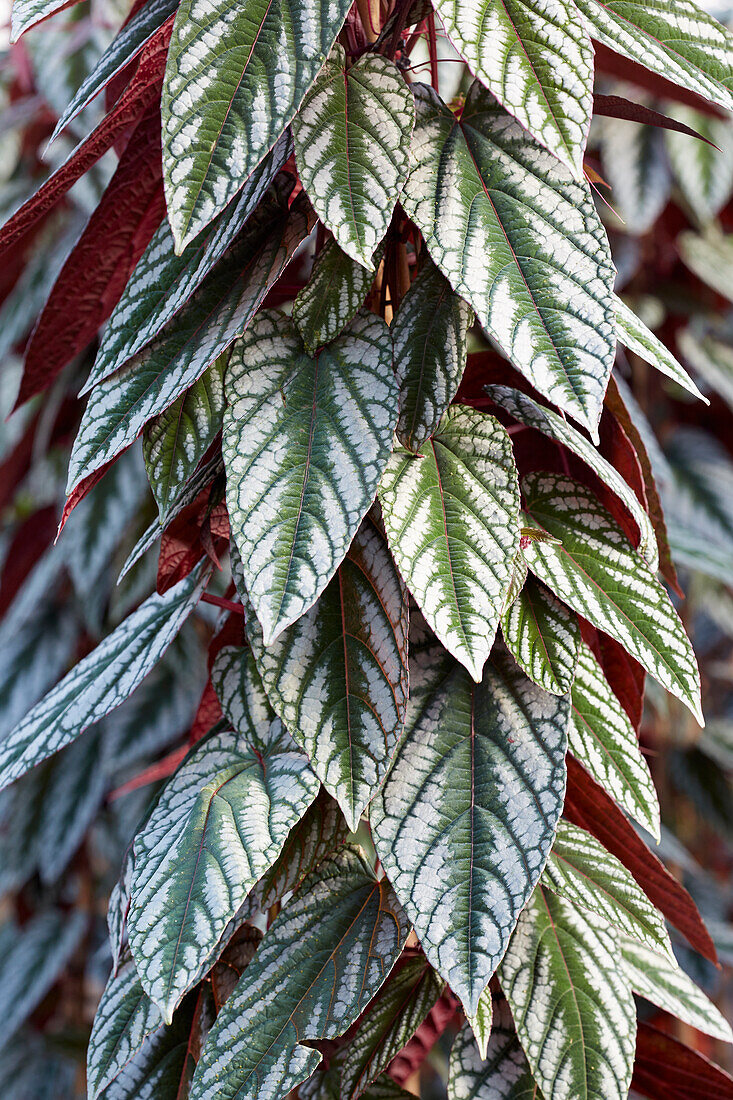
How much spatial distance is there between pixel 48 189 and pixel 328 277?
0.19 m

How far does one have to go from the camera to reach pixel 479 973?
484 mm

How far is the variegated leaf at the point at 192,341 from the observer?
0.55m

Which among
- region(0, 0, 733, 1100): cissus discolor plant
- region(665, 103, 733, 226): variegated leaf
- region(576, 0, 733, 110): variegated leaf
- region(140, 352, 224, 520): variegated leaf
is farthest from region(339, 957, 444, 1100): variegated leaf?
region(665, 103, 733, 226): variegated leaf

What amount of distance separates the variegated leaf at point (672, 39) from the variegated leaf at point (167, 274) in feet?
0.67

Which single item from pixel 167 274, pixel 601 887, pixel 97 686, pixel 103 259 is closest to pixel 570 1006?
pixel 601 887

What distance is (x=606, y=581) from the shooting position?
0.61m

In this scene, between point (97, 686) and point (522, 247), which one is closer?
point (522, 247)

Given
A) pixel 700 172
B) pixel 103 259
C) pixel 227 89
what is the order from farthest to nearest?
pixel 700 172 → pixel 103 259 → pixel 227 89

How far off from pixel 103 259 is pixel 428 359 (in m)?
0.32

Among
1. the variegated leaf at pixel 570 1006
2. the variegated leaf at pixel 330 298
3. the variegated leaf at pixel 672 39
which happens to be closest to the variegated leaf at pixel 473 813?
the variegated leaf at pixel 570 1006

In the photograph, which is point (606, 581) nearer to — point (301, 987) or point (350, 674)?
point (350, 674)

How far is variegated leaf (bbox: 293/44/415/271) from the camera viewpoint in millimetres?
513

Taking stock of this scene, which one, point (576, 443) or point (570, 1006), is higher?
point (576, 443)

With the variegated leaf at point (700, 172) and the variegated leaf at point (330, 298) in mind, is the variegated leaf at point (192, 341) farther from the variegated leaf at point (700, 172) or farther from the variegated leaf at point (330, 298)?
the variegated leaf at point (700, 172)
